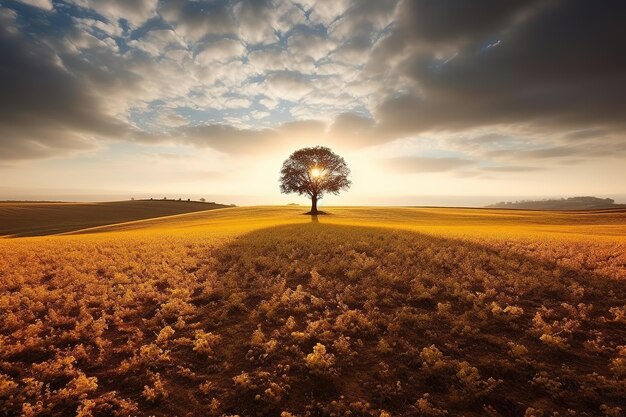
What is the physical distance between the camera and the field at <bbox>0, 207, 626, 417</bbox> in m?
7.77

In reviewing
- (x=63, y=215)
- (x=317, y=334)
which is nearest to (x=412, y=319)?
(x=317, y=334)

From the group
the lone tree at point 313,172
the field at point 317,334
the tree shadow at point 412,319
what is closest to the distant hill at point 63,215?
the lone tree at point 313,172

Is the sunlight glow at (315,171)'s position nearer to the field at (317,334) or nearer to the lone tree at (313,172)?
the lone tree at (313,172)

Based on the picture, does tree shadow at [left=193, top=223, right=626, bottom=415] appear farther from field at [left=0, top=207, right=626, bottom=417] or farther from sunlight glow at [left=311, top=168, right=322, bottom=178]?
sunlight glow at [left=311, top=168, right=322, bottom=178]

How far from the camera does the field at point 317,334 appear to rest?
7770 millimetres

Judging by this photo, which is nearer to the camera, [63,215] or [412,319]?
[412,319]

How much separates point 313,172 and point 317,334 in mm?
47699

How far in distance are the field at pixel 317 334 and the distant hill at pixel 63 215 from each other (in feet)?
200

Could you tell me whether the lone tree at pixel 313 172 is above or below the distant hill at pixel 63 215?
above

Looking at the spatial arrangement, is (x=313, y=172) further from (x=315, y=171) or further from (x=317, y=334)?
(x=317, y=334)

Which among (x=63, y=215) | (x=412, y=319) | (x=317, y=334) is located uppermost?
(x=63, y=215)

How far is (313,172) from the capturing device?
57188 millimetres

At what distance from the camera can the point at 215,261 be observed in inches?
768

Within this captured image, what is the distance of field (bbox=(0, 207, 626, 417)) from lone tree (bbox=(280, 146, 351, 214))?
37.9 metres
